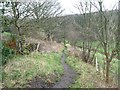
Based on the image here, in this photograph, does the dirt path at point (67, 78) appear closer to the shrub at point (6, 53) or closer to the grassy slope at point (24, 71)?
the grassy slope at point (24, 71)

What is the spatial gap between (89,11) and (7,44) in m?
2.97

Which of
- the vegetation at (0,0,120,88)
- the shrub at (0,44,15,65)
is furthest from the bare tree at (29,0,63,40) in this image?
the shrub at (0,44,15,65)

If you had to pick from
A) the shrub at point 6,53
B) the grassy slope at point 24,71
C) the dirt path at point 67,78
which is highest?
the shrub at point 6,53

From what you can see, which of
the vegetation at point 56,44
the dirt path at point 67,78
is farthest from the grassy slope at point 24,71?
the dirt path at point 67,78

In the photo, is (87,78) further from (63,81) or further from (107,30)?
(107,30)

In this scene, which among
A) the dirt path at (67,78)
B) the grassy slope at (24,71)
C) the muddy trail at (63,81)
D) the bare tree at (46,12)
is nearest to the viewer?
the grassy slope at (24,71)

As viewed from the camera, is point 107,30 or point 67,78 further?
point 67,78

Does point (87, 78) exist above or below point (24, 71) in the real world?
below

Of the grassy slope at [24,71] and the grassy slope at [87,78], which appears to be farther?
the grassy slope at [87,78]

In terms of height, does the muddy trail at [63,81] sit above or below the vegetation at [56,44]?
below

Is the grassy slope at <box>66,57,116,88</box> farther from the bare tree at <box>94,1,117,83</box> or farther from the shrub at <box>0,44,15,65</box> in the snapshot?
the shrub at <box>0,44,15,65</box>

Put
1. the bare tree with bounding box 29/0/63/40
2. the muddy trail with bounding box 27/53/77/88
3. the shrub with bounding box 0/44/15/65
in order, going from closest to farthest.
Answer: the muddy trail with bounding box 27/53/77/88 → the shrub with bounding box 0/44/15/65 → the bare tree with bounding box 29/0/63/40

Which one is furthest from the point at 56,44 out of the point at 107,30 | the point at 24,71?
the point at 107,30

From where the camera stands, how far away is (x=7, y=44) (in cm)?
760
